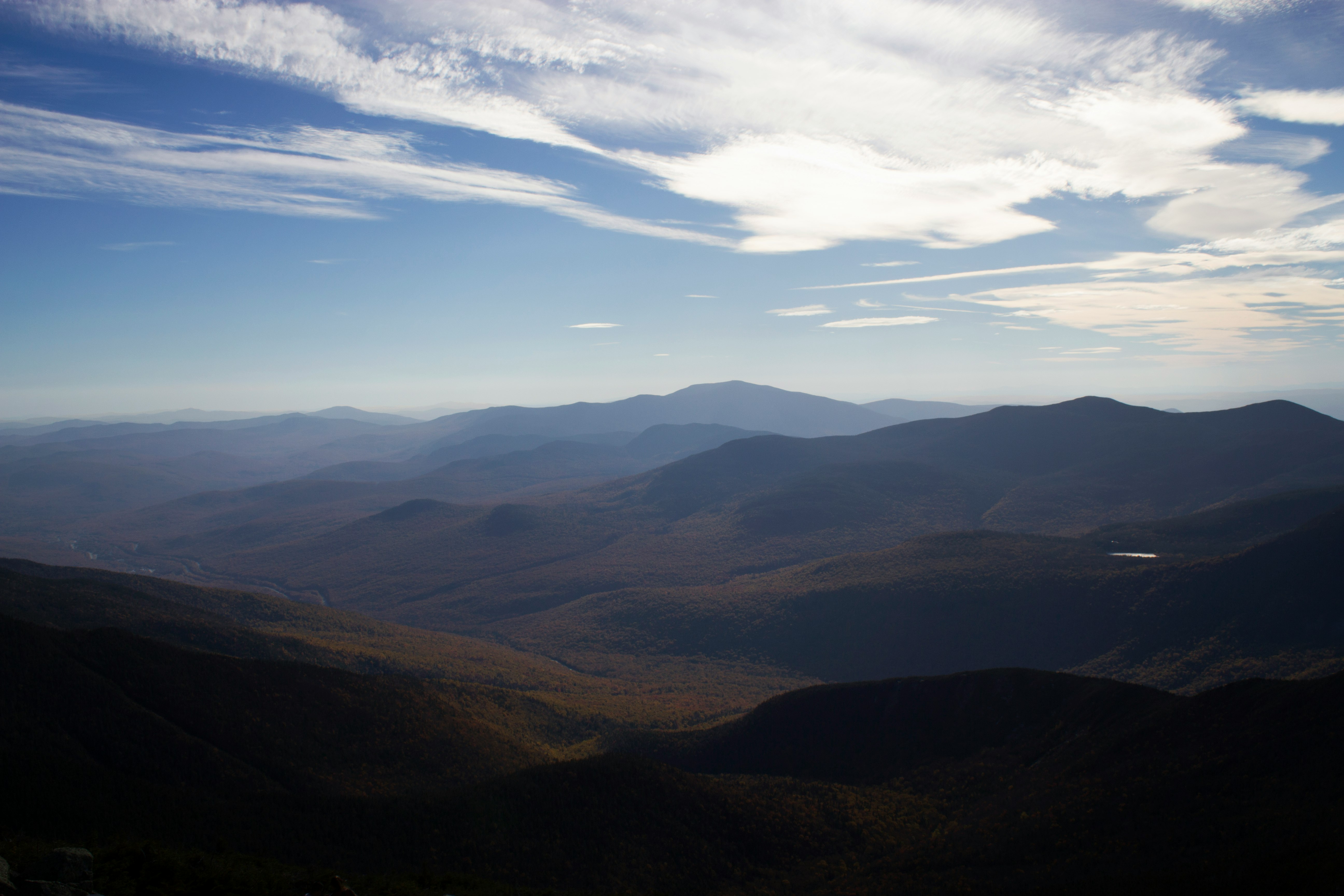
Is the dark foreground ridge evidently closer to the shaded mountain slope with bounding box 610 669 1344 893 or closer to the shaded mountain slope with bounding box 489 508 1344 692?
the shaded mountain slope with bounding box 610 669 1344 893

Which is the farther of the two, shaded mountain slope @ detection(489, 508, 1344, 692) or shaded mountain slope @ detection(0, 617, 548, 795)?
shaded mountain slope @ detection(489, 508, 1344, 692)

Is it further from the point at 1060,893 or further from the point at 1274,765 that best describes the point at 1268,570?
the point at 1060,893

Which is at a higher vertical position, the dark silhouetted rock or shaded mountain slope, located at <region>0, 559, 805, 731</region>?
the dark silhouetted rock

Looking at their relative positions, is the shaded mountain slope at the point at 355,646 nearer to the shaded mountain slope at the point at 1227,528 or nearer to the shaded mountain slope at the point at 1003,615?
the shaded mountain slope at the point at 1003,615

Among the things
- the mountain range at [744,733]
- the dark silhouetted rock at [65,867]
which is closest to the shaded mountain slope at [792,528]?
the mountain range at [744,733]

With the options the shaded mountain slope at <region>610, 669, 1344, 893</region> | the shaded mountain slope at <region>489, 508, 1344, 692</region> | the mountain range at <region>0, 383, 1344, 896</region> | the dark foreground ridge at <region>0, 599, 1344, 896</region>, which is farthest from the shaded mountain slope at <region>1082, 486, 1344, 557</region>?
the dark foreground ridge at <region>0, 599, 1344, 896</region>

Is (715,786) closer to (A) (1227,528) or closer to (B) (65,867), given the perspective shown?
(B) (65,867)

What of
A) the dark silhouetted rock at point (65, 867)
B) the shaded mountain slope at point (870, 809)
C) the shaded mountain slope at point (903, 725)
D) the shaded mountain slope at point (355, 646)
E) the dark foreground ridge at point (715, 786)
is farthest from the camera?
the shaded mountain slope at point (355, 646)

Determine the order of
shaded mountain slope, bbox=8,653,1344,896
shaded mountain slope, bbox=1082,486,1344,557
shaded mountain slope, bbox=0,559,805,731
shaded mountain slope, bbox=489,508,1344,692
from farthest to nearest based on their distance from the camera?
shaded mountain slope, bbox=1082,486,1344,557
shaded mountain slope, bbox=489,508,1344,692
shaded mountain slope, bbox=0,559,805,731
shaded mountain slope, bbox=8,653,1344,896

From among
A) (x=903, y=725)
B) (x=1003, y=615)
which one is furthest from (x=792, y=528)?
(x=903, y=725)
